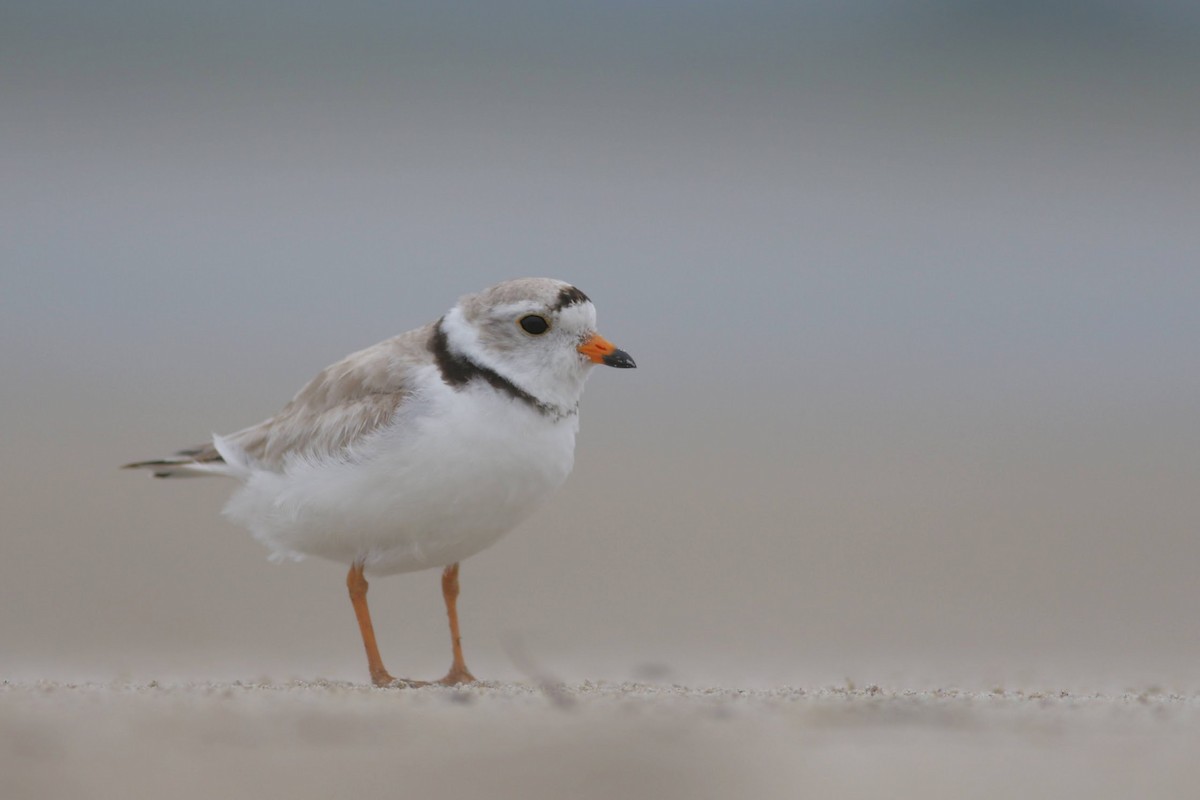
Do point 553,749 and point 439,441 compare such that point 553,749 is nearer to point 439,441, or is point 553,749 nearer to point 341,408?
point 439,441

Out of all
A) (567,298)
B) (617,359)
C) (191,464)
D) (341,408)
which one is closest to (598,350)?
(617,359)

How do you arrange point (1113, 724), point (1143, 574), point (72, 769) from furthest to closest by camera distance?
point (1143, 574), point (1113, 724), point (72, 769)

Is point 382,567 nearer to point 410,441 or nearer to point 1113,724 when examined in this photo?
point 410,441

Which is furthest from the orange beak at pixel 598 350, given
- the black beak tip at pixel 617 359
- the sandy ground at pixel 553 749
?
the sandy ground at pixel 553 749

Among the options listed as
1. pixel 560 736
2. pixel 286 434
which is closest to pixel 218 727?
pixel 560 736

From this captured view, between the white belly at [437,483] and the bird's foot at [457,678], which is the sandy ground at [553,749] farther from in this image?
the bird's foot at [457,678]

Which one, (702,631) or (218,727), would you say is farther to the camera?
(702,631)

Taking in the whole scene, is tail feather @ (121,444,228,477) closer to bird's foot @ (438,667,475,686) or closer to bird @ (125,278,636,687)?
bird @ (125,278,636,687)

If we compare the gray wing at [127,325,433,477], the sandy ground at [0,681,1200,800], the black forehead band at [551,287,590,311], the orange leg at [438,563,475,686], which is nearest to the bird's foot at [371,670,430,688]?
the orange leg at [438,563,475,686]

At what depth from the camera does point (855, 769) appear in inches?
142

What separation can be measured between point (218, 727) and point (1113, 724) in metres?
2.08

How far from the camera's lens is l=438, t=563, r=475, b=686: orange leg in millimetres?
5383

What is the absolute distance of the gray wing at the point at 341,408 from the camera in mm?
5059

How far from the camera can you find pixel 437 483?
4.85 m
